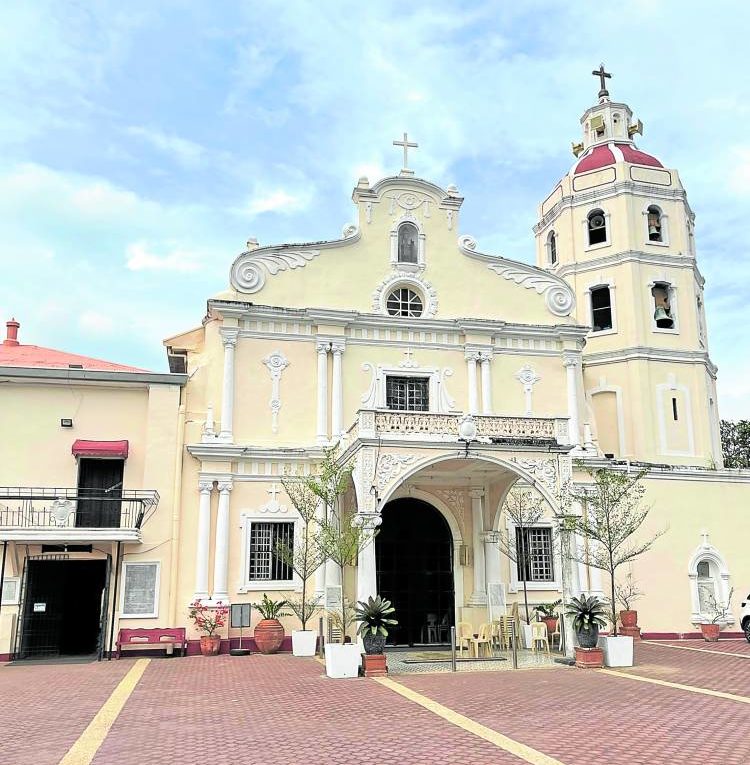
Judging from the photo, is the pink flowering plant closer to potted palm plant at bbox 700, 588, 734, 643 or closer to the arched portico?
the arched portico

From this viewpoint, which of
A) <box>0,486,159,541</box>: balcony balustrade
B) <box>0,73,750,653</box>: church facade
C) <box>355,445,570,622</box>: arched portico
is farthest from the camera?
<box>0,73,750,653</box>: church facade

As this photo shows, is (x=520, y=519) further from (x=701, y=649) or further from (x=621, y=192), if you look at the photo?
(x=621, y=192)

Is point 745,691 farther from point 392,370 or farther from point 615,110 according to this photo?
point 615,110

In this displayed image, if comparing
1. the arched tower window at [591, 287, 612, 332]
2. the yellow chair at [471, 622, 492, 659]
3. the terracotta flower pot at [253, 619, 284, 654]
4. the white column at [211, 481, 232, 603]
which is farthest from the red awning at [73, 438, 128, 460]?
Result: the arched tower window at [591, 287, 612, 332]

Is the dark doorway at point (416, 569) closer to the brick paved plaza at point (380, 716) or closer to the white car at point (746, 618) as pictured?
the brick paved plaza at point (380, 716)

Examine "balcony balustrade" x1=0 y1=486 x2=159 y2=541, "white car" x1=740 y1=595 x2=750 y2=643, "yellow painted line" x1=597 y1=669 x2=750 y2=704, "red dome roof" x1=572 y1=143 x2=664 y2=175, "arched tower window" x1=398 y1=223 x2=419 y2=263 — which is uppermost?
"red dome roof" x1=572 y1=143 x2=664 y2=175

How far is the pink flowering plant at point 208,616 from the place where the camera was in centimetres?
1962

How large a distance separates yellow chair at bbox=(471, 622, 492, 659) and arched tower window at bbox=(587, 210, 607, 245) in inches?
600

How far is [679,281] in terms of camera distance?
90.4 ft

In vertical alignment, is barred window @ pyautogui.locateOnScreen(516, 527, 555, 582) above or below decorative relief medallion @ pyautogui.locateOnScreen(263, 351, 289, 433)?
below

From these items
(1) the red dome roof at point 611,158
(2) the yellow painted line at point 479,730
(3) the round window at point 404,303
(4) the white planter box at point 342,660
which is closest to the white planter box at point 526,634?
(4) the white planter box at point 342,660

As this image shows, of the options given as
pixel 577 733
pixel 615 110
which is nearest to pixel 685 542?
pixel 577 733

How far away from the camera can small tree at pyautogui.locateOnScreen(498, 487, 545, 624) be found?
21766 millimetres

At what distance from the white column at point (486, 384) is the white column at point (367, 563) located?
714 cm
